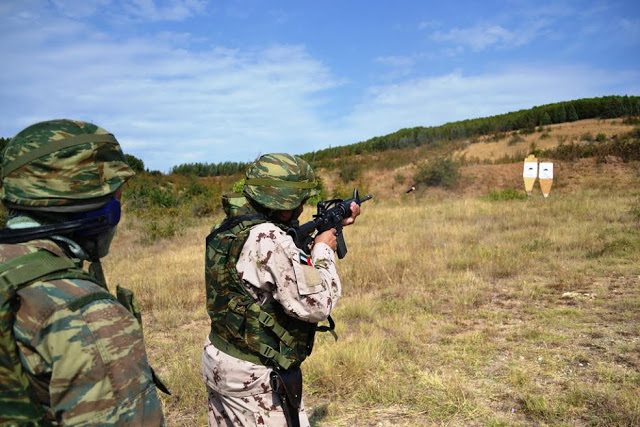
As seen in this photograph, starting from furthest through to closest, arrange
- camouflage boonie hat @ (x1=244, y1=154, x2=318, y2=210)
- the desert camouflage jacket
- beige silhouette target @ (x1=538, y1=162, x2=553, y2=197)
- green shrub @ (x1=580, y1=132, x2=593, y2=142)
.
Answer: green shrub @ (x1=580, y1=132, x2=593, y2=142) → beige silhouette target @ (x1=538, y1=162, x2=553, y2=197) → camouflage boonie hat @ (x1=244, y1=154, x2=318, y2=210) → the desert camouflage jacket

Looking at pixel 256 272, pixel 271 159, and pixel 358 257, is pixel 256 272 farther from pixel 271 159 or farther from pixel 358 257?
pixel 358 257

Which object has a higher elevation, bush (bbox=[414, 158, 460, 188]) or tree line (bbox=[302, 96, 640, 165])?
tree line (bbox=[302, 96, 640, 165])

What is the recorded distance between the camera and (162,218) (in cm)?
1395

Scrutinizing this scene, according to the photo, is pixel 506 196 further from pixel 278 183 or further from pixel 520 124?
pixel 520 124

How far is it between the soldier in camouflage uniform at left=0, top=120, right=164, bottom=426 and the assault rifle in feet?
3.70

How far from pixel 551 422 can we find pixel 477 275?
12.3ft

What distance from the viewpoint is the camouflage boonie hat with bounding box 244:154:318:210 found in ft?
7.30

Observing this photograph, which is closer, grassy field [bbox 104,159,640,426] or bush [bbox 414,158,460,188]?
grassy field [bbox 104,159,640,426]

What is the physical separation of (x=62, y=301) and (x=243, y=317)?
1.09m

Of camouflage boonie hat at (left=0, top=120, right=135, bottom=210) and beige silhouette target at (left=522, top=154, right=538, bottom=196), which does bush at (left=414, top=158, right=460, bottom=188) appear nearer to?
beige silhouette target at (left=522, top=154, right=538, bottom=196)

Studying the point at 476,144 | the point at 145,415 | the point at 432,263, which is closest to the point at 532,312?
the point at 432,263

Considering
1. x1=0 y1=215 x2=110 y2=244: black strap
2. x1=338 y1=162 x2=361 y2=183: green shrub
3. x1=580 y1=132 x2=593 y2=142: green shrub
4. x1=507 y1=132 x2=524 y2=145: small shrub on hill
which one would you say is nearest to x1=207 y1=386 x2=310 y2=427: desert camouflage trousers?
x1=0 y1=215 x2=110 y2=244: black strap

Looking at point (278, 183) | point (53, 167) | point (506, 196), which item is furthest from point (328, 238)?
point (506, 196)

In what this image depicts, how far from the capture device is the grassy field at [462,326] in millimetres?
3523
